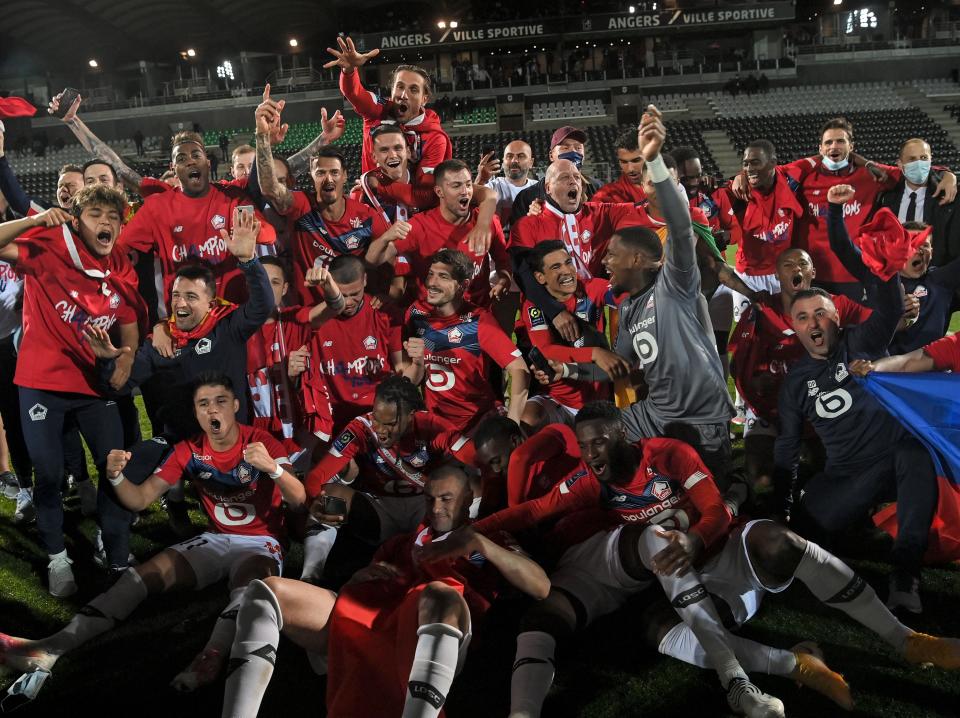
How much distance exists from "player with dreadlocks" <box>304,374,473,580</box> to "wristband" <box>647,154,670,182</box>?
5.60ft

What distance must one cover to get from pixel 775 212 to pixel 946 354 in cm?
269

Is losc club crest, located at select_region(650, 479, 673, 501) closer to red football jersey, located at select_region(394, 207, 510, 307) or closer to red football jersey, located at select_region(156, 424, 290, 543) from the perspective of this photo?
red football jersey, located at select_region(156, 424, 290, 543)

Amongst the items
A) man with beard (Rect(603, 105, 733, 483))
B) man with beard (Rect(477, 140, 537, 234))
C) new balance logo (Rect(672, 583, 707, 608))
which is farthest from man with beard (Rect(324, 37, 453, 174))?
new balance logo (Rect(672, 583, 707, 608))

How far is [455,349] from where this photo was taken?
209 inches

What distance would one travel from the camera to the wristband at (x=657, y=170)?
3.91 m

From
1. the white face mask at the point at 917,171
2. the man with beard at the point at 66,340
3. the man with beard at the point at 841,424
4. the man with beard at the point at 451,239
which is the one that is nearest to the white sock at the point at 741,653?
the man with beard at the point at 841,424

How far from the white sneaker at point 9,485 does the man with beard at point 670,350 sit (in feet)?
14.1

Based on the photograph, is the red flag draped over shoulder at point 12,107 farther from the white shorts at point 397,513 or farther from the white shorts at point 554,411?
the white shorts at point 554,411

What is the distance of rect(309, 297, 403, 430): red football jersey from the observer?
209 inches

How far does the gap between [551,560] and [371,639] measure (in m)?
1.17

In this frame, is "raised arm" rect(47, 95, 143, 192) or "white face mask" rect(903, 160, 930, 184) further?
"raised arm" rect(47, 95, 143, 192)

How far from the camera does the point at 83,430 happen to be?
4691 millimetres

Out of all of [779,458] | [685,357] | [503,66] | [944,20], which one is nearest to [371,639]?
[685,357]

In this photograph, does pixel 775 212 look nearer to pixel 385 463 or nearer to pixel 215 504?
pixel 385 463
